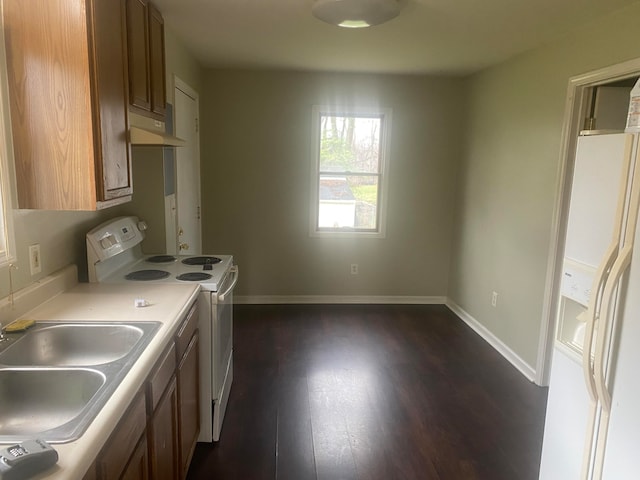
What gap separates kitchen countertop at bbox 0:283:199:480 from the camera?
97cm

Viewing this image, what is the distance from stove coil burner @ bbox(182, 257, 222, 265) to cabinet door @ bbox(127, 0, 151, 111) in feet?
2.99

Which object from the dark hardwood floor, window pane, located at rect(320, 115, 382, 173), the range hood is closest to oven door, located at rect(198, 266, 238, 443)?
the dark hardwood floor

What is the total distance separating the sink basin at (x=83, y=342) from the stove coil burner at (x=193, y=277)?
0.68 m

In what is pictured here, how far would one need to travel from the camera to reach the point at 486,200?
13.3ft

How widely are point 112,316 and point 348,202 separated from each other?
127 inches

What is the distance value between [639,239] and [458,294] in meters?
3.27

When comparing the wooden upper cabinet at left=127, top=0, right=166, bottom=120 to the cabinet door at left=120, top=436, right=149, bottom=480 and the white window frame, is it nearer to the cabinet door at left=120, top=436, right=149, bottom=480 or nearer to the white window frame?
the white window frame

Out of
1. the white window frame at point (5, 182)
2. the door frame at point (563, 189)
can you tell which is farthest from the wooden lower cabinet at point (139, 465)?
the door frame at point (563, 189)

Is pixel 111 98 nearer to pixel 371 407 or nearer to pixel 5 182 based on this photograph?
→ pixel 5 182

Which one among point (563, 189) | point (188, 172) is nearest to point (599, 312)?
point (563, 189)

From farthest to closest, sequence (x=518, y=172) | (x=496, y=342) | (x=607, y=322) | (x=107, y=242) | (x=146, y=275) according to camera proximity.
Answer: (x=496, y=342), (x=518, y=172), (x=146, y=275), (x=107, y=242), (x=607, y=322)

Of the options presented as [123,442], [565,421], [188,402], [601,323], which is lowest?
[188,402]

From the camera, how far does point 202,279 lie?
2377 mm

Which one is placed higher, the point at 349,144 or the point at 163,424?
the point at 349,144
